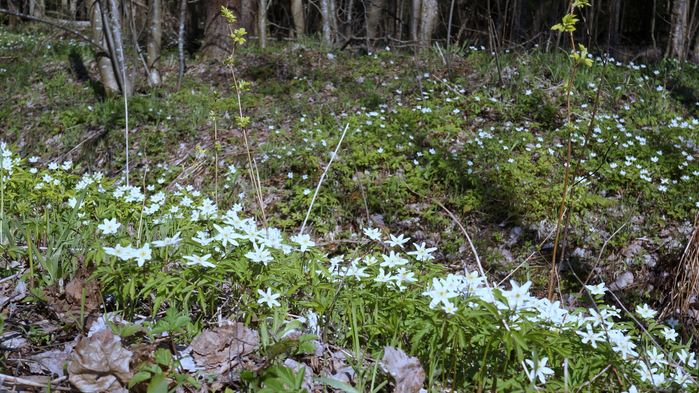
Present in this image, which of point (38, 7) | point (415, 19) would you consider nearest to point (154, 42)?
point (415, 19)

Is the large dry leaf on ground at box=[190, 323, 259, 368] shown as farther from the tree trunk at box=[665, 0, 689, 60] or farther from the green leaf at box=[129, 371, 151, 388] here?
the tree trunk at box=[665, 0, 689, 60]

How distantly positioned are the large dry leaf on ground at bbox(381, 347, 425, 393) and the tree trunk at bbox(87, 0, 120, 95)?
7075mm

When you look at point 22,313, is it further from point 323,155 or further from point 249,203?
point 323,155

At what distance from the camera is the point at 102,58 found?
22.3ft

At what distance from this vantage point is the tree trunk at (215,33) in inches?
322

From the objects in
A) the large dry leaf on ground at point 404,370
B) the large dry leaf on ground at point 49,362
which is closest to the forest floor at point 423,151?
the large dry leaf on ground at point 49,362

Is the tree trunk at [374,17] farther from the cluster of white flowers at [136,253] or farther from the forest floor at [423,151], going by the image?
the cluster of white flowers at [136,253]

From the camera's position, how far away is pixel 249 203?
4.38 meters

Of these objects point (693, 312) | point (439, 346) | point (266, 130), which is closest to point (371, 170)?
point (266, 130)

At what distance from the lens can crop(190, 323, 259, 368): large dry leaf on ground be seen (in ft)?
5.05

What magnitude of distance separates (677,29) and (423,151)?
6646 millimetres

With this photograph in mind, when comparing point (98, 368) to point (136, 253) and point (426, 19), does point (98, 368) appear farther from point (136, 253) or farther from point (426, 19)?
point (426, 19)

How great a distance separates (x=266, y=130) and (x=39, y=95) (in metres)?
4.78

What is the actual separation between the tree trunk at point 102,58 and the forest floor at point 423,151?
0.41m
